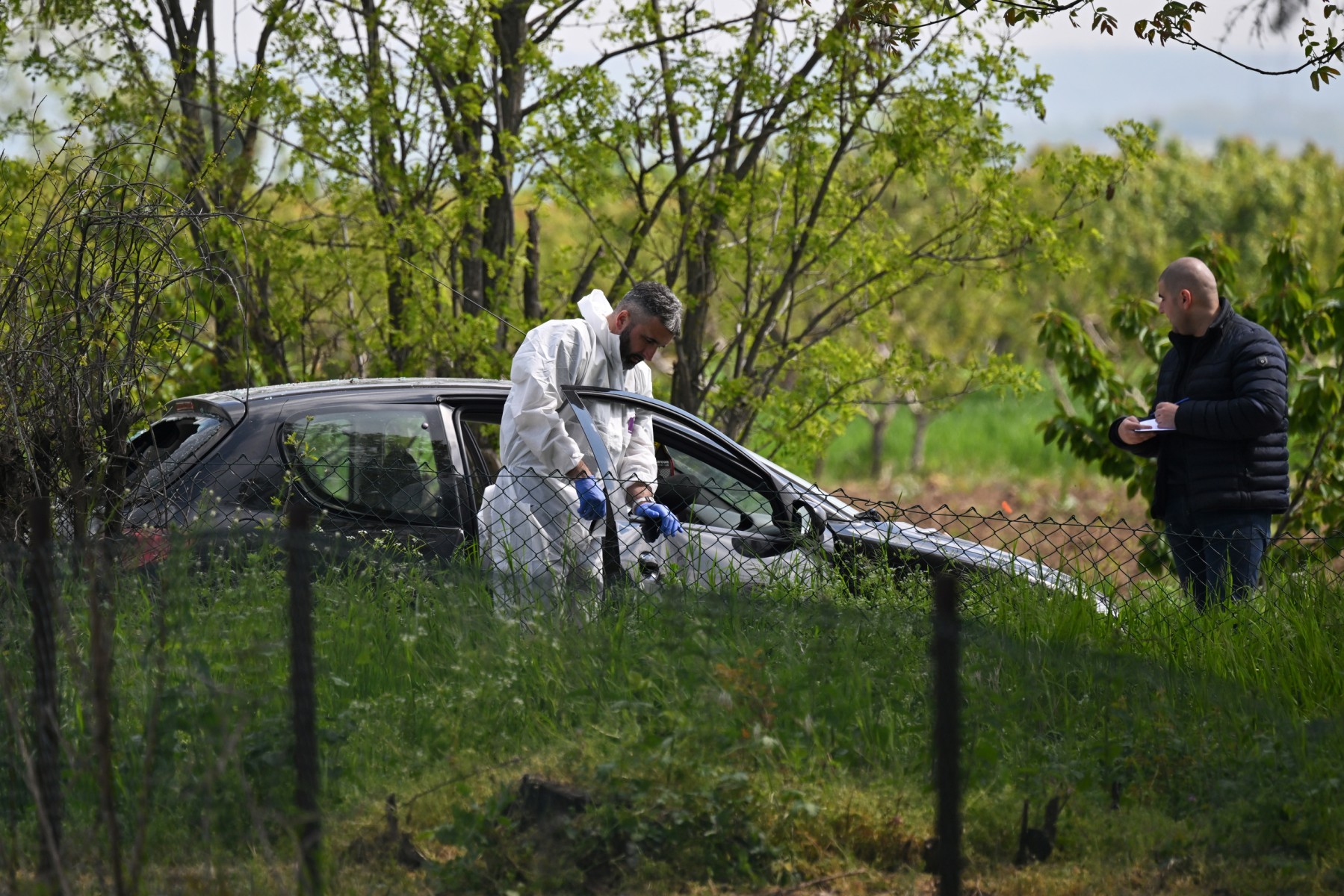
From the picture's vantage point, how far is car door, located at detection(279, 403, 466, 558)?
199 inches

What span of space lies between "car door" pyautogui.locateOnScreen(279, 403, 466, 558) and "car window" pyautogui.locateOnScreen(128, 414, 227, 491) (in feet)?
Result: 0.97

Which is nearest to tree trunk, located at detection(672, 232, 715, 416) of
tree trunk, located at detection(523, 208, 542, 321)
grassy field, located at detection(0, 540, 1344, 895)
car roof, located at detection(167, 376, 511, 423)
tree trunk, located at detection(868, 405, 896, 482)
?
tree trunk, located at detection(523, 208, 542, 321)

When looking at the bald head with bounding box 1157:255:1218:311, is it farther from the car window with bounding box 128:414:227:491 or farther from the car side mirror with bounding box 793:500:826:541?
the car window with bounding box 128:414:227:491

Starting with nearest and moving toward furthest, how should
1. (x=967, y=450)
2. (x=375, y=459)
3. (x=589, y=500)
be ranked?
(x=589, y=500) < (x=375, y=459) < (x=967, y=450)

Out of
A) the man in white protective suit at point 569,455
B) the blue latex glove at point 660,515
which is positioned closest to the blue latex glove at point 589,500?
the man in white protective suit at point 569,455

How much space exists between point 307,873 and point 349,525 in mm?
2139

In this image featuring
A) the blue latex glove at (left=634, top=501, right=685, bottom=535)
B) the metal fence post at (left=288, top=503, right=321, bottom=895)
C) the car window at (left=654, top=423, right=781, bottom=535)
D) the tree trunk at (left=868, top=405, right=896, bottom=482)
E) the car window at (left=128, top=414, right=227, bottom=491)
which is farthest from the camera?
the tree trunk at (left=868, top=405, right=896, bottom=482)

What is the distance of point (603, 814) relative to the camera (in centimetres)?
351

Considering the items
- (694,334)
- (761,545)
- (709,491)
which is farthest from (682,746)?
(694,334)

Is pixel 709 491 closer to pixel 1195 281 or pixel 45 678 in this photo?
pixel 1195 281

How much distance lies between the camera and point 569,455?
4961 millimetres

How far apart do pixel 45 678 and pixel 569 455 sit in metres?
2.10

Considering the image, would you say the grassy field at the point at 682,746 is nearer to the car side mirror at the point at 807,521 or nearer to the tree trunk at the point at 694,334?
the car side mirror at the point at 807,521

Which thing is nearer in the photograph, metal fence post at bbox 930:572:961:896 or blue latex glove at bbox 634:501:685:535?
metal fence post at bbox 930:572:961:896
